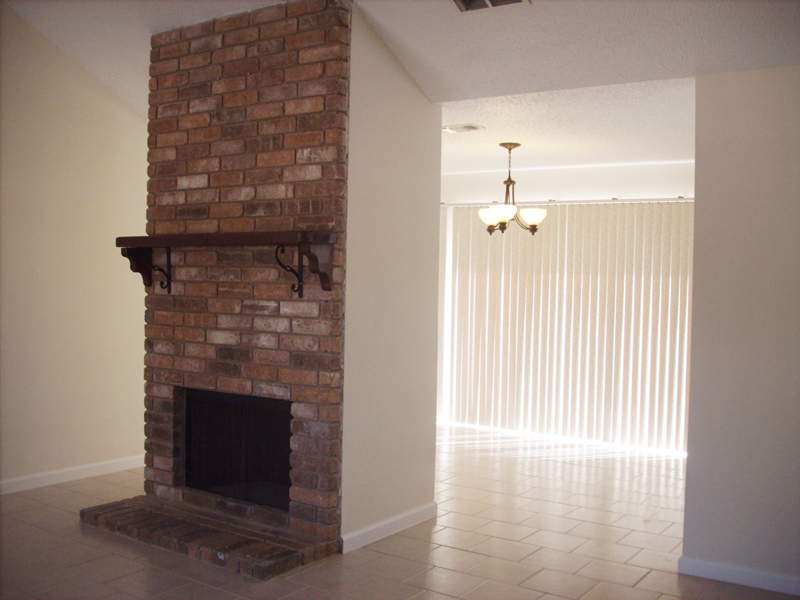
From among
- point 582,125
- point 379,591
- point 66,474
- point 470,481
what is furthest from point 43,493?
point 582,125

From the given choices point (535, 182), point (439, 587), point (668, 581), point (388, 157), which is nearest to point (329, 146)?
point (388, 157)

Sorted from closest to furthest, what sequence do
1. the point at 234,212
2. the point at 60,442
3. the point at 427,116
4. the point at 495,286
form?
the point at 234,212, the point at 427,116, the point at 60,442, the point at 495,286

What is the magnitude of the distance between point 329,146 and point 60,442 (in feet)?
8.72

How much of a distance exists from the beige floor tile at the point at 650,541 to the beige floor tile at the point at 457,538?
0.73 meters

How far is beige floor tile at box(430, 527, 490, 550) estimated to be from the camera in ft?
11.6

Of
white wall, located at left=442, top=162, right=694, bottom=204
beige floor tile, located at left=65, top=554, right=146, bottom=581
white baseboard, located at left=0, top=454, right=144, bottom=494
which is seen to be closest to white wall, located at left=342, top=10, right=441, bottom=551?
beige floor tile, located at left=65, top=554, right=146, bottom=581

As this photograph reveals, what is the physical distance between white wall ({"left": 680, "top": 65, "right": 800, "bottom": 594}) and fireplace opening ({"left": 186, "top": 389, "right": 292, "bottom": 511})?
1921mm

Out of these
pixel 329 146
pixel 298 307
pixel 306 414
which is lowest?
pixel 306 414

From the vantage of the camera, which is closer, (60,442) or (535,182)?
(60,442)

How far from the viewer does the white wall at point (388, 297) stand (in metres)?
3.39

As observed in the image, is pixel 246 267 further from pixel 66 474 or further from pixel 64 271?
pixel 66 474

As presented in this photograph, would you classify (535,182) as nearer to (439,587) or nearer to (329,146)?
(329,146)

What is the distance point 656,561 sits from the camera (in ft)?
11.1

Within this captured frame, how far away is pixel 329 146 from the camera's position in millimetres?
3281
